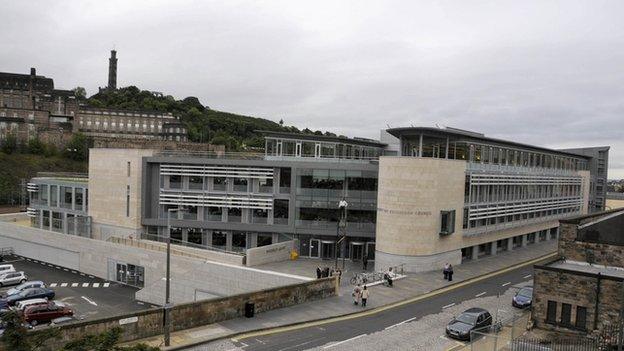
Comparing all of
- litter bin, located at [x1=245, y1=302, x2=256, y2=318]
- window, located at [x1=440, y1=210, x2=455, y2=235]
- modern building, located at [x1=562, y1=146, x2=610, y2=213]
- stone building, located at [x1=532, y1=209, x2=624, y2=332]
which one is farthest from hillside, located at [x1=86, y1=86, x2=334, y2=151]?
stone building, located at [x1=532, y1=209, x2=624, y2=332]

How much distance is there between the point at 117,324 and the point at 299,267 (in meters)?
19.8

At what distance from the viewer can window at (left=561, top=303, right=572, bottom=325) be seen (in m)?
22.9

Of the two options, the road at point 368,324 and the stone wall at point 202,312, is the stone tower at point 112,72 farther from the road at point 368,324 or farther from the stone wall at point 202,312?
the road at point 368,324

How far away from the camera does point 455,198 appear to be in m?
40.5

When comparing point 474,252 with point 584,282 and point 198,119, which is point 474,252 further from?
point 198,119

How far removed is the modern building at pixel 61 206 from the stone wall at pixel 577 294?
43262 mm

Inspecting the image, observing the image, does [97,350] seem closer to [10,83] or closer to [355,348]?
[355,348]

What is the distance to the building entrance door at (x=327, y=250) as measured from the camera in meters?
43.9

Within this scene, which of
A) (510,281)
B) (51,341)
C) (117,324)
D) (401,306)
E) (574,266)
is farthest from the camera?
(510,281)

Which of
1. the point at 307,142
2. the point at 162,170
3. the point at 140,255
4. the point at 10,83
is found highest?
the point at 10,83

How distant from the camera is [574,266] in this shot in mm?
26109

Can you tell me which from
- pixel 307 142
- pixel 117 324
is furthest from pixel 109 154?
pixel 117 324

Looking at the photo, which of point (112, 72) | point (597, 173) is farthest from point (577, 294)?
point (112, 72)

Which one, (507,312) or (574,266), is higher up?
(574,266)
